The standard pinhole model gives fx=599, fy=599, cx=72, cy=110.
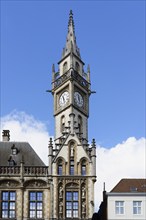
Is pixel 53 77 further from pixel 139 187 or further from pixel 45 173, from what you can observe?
pixel 139 187

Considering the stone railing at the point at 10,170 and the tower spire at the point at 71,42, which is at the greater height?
the tower spire at the point at 71,42

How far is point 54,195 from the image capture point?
65.0m

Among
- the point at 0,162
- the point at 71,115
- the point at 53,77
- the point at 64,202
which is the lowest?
the point at 64,202

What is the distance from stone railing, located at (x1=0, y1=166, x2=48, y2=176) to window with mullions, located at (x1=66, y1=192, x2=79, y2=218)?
12.0ft

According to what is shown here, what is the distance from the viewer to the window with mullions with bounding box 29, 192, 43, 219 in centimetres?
6469

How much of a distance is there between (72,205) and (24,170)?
6.51m

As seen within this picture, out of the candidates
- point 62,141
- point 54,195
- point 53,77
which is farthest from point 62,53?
point 54,195

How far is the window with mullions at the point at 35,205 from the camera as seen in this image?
64.7 metres

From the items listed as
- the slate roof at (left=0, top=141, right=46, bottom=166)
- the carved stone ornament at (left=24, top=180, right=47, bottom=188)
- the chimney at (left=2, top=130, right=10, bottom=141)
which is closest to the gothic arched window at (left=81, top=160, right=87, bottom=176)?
the carved stone ornament at (left=24, top=180, right=47, bottom=188)

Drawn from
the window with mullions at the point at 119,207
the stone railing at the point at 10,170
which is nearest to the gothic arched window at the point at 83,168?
the window with mullions at the point at 119,207

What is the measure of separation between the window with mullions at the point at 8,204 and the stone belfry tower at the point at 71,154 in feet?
13.5

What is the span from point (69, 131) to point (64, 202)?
27.1 feet

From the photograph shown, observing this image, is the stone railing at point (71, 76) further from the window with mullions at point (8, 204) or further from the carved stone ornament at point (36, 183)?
the window with mullions at point (8, 204)

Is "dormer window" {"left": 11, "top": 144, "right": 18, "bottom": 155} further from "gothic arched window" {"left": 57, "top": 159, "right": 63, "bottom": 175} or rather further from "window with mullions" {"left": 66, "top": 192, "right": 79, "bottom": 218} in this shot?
"window with mullions" {"left": 66, "top": 192, "right": 79, "bottom": 218}
